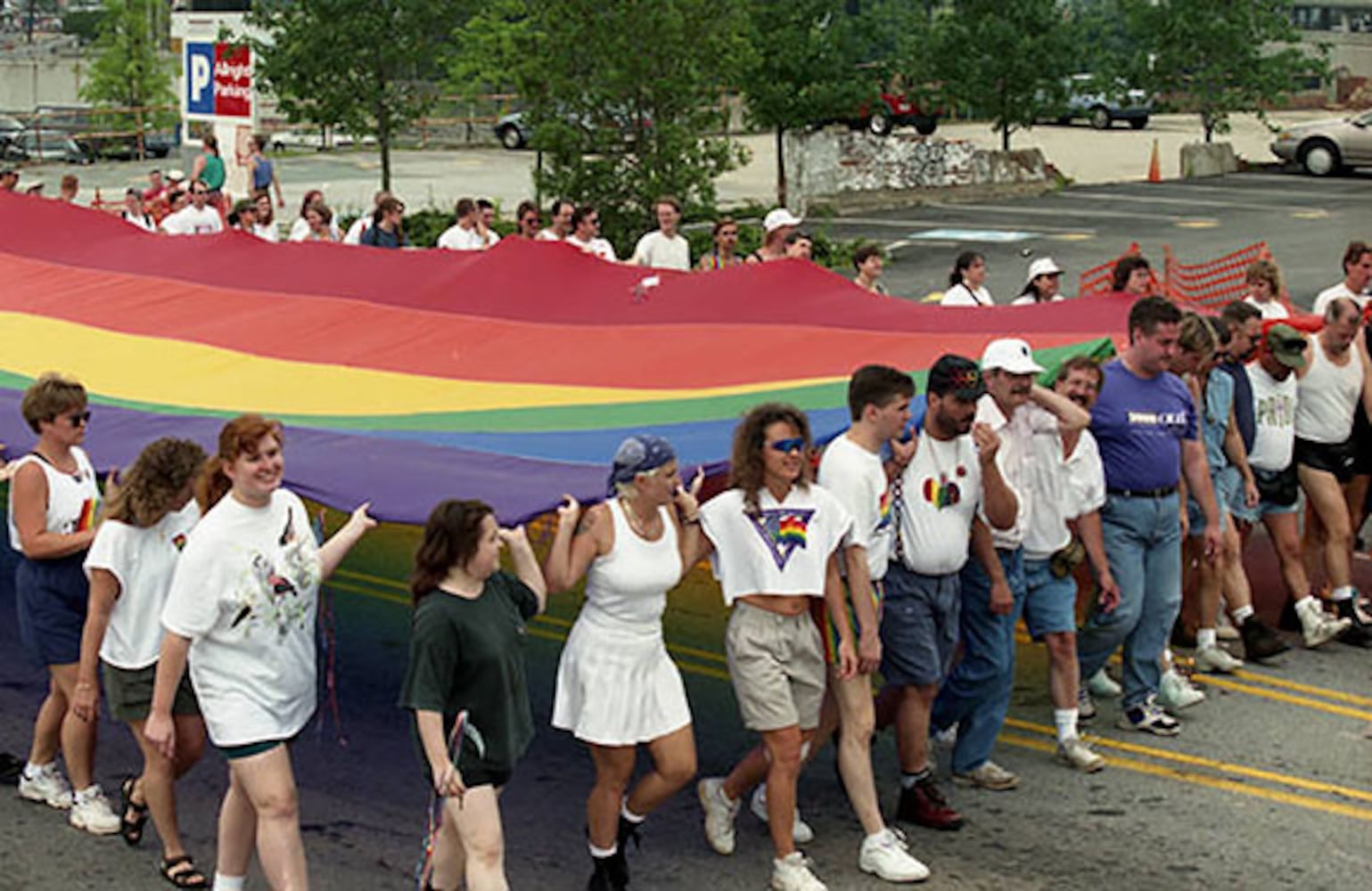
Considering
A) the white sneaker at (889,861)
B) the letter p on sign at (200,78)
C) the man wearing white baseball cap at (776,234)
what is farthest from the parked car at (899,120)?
the white sneaker at (889,861)

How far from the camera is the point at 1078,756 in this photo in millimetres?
9266

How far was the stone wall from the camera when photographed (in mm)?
33375

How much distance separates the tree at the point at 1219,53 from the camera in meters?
37.8

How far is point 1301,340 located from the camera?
11.1m

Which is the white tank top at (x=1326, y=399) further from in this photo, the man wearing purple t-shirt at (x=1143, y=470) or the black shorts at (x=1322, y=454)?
the man wearing purple t-shirt at (x=1143, y=470)

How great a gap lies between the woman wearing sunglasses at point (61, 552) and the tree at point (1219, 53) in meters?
32.5

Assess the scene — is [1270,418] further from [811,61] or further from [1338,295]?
[811,61]

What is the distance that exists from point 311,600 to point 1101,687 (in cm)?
465

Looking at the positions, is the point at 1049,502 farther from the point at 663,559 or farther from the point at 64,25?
the point at 64,25

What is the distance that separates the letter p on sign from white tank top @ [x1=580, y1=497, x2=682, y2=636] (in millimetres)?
19601

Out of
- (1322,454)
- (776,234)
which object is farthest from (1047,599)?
(776,234)

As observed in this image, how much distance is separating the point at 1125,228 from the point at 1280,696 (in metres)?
21.8

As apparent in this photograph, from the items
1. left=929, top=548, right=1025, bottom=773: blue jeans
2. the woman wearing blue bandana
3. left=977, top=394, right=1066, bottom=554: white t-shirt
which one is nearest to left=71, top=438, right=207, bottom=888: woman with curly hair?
the woman wearing blue bandana

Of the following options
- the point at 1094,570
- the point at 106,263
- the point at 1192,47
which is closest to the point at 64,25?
the point at 1192,47
